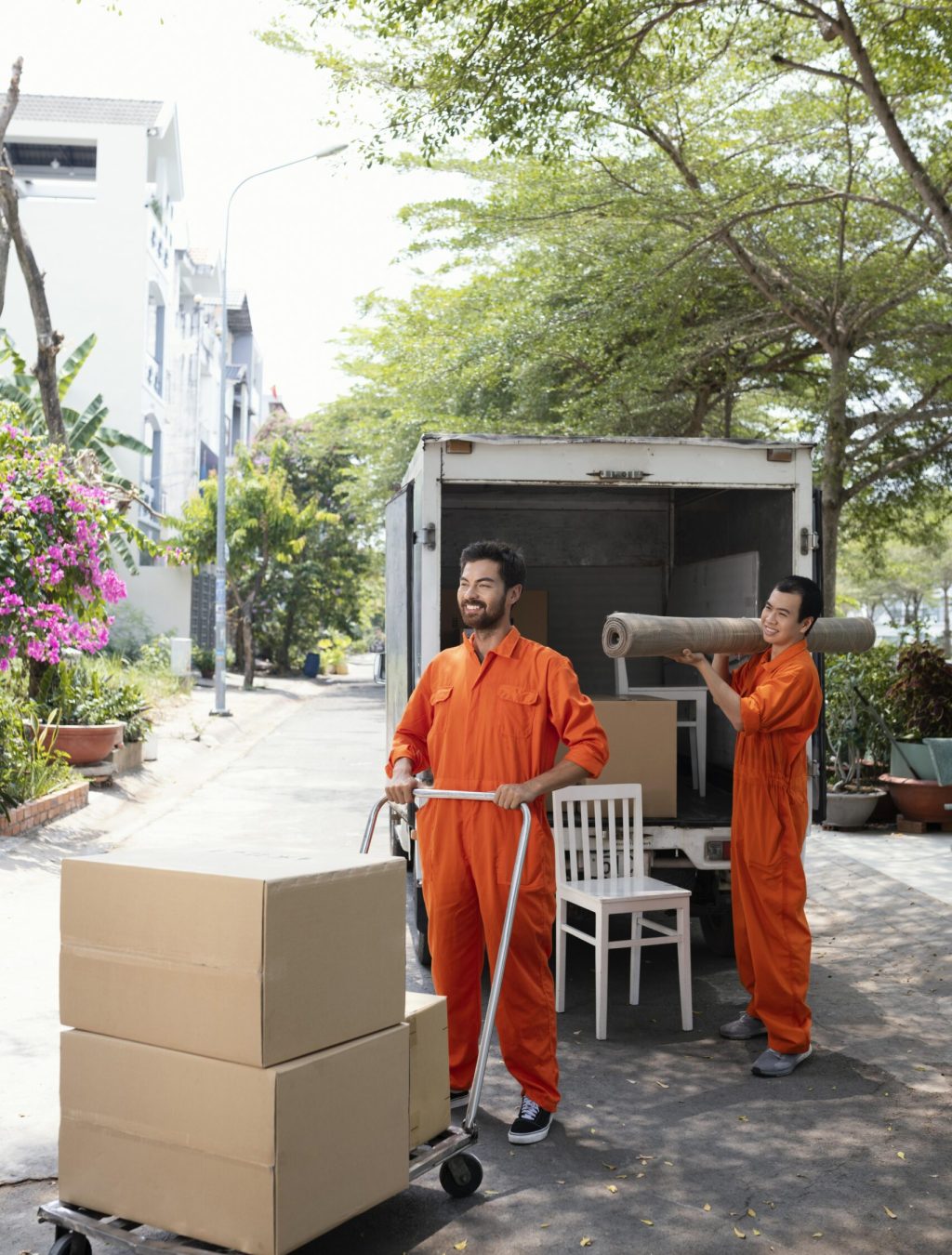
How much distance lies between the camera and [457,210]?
583 inches

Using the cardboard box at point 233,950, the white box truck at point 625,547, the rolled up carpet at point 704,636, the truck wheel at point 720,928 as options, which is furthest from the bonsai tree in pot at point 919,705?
the cardboard box at point 233,950

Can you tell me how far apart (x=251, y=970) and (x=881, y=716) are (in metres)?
9.14

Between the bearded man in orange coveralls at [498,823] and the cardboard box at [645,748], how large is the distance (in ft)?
7.42

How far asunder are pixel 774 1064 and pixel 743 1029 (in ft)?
1.55

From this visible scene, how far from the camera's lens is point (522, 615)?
9.69m

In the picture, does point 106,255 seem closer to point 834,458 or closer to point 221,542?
point 221,542

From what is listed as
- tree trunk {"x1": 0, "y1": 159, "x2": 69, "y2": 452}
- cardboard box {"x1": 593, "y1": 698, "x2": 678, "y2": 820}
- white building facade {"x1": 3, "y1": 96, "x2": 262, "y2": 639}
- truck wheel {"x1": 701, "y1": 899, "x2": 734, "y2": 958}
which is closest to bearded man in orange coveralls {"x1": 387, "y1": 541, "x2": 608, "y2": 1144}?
cardboard box {"x1": 593, "y1": 698, "x2": 678, "y2": 820}

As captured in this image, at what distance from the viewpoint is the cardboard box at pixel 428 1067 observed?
144 inches

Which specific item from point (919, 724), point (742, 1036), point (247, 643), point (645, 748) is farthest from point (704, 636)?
point (247, 643)

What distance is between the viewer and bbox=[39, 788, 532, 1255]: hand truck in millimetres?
3166

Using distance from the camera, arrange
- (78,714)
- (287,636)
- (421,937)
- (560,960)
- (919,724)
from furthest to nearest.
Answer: (287,636), (78,714), (919,724), (421,937), (560,960)

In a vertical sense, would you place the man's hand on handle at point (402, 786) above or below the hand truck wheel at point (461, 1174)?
above

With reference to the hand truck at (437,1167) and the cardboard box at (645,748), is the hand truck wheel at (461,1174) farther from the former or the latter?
the cardboard box at (645,748)

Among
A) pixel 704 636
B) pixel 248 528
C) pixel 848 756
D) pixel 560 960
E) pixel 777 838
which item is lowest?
pixel 560 960
